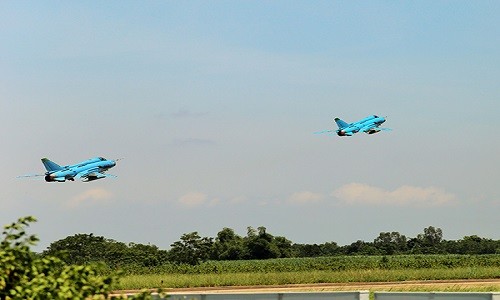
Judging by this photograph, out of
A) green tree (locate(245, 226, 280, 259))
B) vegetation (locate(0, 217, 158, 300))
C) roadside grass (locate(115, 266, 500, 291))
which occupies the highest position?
green tree (locate(245, 226, 280, 259))

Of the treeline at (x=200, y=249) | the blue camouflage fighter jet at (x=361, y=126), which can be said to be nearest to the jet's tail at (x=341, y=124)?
the blue camouflage fighter jet at (x=361, y=126)

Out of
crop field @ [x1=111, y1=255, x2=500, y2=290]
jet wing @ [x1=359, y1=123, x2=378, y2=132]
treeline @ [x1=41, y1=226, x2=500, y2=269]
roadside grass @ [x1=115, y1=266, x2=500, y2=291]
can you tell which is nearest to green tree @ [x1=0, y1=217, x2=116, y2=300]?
crop field @ [x1=111, y1=255, x2=500, y2=290]

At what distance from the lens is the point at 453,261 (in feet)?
252

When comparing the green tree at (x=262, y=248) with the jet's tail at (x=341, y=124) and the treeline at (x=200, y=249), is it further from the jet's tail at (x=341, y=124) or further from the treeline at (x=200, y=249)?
the jet's tail at (x=341, y=124)

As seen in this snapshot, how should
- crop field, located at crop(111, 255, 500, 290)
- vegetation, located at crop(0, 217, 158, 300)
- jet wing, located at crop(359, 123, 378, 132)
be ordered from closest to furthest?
vegetation, located at crop(0, 217, 158, 300) → crop field, located at crop(111, 255, 500, 290) → jet wing, located at crop(359, 123, 378, 132)

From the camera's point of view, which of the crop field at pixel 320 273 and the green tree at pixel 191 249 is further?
the green tree at pixel 191 249

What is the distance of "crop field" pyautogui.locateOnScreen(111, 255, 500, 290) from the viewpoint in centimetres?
6506

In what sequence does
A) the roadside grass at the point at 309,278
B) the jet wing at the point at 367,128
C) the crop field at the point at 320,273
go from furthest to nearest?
the jet wing at the point at 367,128, the crop field at the point at 320,273, the roadside grass at the point at 309,278

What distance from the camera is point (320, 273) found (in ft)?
226

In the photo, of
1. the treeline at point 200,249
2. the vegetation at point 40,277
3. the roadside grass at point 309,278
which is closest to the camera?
the vegetation at point 40,277

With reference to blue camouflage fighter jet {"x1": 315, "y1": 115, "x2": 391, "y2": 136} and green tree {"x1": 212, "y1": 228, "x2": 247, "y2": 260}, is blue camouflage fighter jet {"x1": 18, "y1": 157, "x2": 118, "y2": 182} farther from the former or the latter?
green tree {"x1": 212, "y1": 228, "x2": 247, "y2": 260}

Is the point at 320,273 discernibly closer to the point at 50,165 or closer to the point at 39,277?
the point at 50,165

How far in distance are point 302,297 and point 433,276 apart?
40.9 meters

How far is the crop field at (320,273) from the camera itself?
213 feet
